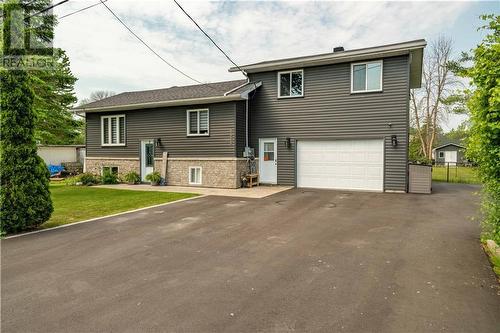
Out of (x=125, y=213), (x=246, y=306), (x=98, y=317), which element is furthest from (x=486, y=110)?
(x=125, y=213)

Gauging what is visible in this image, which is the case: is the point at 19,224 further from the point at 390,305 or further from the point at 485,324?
the point at 485,324

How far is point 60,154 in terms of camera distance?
2281 cm

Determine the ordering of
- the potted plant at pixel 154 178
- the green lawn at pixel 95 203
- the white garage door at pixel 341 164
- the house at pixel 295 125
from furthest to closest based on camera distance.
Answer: the potted plant at pixel 154 178, the white garage door at pixel 341 164, the house at pixel 295 125, the green lawn at pixel 95 203

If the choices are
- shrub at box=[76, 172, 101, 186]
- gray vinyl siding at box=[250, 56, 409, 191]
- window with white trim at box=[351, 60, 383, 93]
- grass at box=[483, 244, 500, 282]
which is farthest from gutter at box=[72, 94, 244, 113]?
grass at box=[483, 244, 500, 282]

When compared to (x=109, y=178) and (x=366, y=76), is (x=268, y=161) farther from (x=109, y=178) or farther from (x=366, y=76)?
(x=109, y=178)

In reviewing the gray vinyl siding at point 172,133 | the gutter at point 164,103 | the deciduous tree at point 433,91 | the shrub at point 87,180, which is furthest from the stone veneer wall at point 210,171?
the deciduous tree at point 433,91

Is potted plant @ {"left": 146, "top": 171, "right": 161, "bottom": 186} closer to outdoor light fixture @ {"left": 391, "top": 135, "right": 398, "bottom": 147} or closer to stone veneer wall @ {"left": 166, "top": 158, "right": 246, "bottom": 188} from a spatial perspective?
stone veneer wall @ {"left": 166, "top": 158, "right": 246, "bottom": 188}

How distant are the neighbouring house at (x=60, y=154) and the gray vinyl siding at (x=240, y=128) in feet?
51.3

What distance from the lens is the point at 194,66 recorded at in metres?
15.8

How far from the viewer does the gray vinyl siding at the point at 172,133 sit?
12.9m

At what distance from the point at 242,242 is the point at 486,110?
13.0 feet

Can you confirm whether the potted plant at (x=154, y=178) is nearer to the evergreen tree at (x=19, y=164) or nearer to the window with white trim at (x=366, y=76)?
the evergreen tree at (x=19, y=164)

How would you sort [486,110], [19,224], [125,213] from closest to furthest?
[486,110]
[19,224]
[125,213]

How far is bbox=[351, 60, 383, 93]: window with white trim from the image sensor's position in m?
11.4
